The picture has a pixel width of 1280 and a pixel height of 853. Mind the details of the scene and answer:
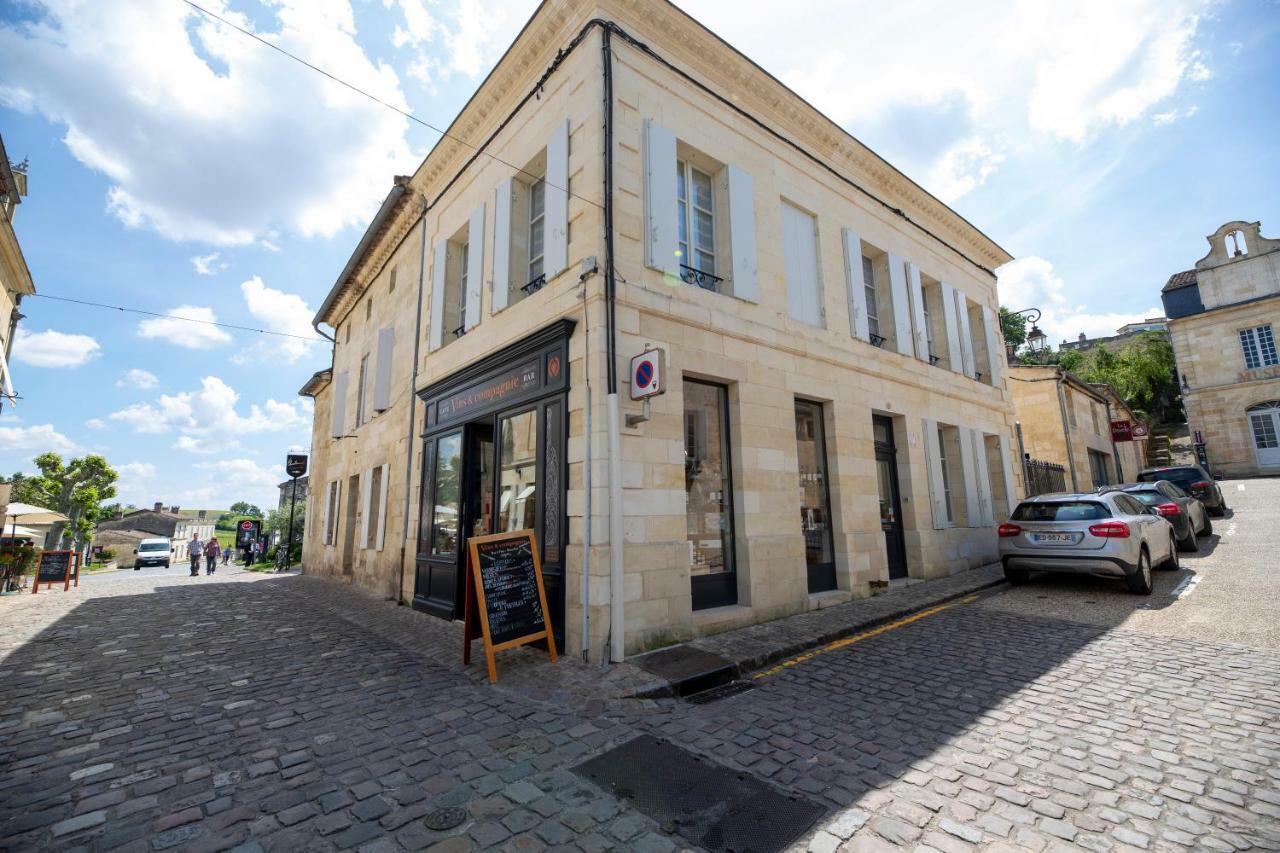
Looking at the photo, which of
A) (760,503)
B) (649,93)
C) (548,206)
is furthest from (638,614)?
(649,93)

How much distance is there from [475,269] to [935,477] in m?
8.71

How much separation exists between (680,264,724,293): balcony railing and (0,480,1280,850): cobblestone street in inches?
172

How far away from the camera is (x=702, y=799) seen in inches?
108

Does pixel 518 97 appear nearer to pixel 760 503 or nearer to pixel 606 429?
pixel 606 429

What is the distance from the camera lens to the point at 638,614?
17.5 ft

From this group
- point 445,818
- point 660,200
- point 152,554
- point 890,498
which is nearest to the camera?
point 445,818

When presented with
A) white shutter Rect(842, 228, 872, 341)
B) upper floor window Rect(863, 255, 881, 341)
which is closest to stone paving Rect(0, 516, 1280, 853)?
white shutter Rect(842, 228, 872, 341)

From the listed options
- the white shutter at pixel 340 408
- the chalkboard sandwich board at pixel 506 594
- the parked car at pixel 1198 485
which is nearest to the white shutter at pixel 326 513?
the white shutter at pixel 340 408

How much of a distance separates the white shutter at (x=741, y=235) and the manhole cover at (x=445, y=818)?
611 centimetres

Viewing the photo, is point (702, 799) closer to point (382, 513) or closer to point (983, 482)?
point (382, 513)

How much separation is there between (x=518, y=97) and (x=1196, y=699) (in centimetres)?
979

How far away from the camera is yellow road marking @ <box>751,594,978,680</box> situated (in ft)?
16.3

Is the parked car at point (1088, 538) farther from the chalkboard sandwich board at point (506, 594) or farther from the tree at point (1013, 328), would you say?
the tree at point (1013, 328)

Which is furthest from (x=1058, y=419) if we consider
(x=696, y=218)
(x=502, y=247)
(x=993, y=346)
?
(x=502, y=247)
